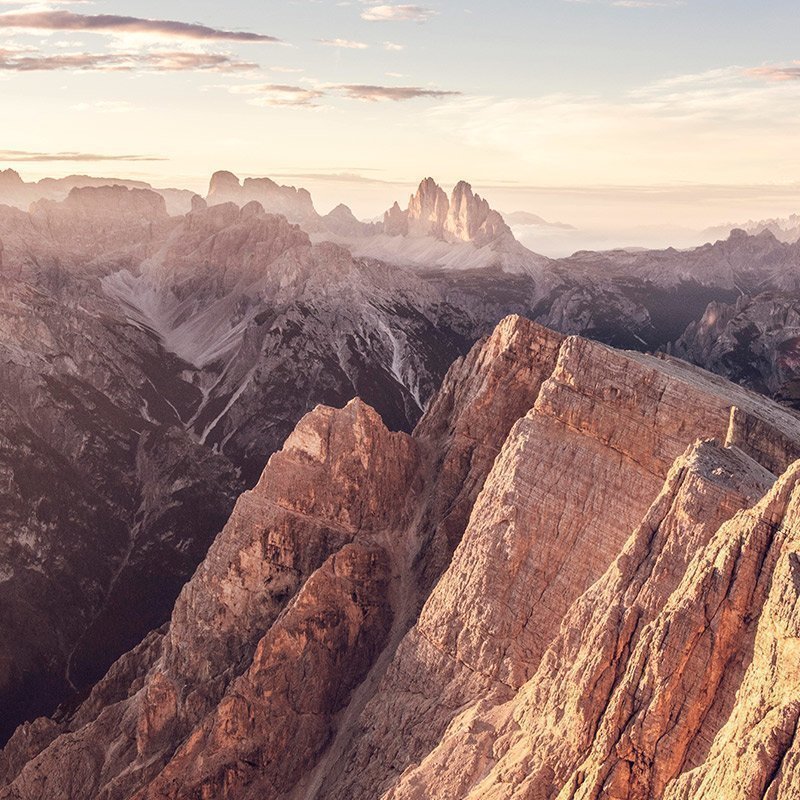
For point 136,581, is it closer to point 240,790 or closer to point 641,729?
point 240,790

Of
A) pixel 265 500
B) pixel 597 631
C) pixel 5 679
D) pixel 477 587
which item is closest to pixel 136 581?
pixel 5 679

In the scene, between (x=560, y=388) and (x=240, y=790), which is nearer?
(x=560, y=388)

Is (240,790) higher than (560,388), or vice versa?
(560,388)

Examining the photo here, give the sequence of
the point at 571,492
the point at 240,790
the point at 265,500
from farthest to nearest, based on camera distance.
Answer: the point at 265,500
the point at 240,790
the point at 571,492

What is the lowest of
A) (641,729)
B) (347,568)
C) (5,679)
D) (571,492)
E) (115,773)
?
(5,679)

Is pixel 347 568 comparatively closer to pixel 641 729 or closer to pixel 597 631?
pixel 597 631

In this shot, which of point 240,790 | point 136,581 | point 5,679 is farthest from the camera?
point 136,581
